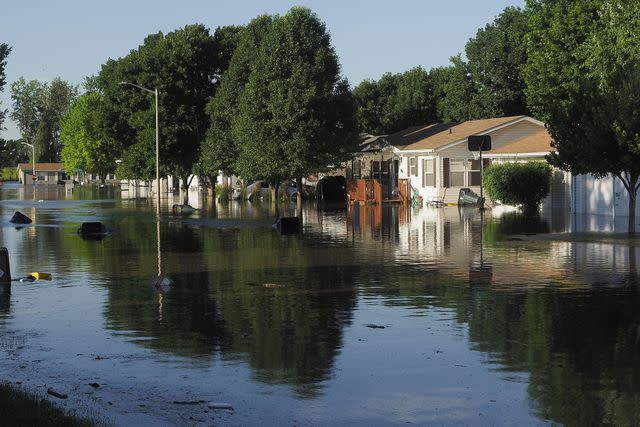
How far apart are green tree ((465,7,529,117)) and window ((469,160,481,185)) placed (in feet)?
61.6

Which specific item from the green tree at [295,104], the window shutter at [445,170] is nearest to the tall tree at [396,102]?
the green tree at [295,104]

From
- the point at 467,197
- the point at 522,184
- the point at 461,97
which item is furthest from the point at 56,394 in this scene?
the point at 461,97

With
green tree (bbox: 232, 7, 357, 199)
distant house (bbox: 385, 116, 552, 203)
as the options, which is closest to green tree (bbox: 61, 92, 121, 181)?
green tree (bbox: 232, 7, 357, 199)

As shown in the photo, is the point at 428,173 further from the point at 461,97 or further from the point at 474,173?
the point at 461,97

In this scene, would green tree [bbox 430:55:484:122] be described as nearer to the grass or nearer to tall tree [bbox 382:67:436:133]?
tall tree [bbox 382:67:436:133]

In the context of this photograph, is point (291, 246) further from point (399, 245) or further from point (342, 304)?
point (342, 304)

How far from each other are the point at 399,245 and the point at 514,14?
172ft

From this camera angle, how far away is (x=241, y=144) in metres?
66.6

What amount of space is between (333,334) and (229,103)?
57710 millimetres

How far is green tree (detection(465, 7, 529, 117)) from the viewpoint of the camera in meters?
76.5

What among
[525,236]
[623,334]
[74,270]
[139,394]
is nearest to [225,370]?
[139,394]

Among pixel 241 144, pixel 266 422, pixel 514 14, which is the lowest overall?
pixel 266 422

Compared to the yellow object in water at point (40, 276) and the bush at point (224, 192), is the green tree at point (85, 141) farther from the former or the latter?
the yellow object in water at point (40, 276)

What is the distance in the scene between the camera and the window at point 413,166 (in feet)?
208
